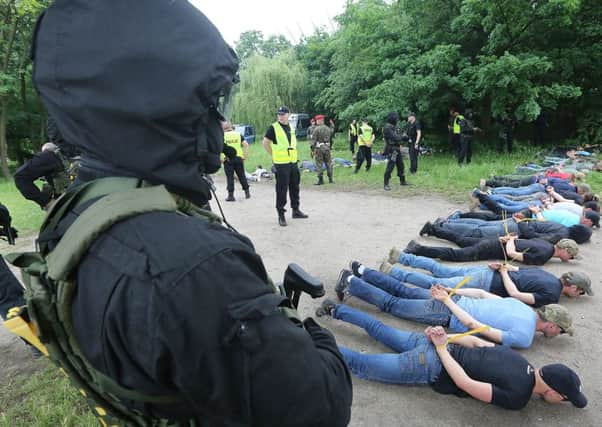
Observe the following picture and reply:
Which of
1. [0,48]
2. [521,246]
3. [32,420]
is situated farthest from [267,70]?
[32,420]

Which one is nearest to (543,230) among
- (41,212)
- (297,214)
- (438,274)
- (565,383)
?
(438,274)

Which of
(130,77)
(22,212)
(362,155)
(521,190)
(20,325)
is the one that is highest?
(130,77)

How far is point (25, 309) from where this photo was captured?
92 centimetres

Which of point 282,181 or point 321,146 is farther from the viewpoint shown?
point 321,146

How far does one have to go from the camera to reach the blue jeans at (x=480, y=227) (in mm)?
4738

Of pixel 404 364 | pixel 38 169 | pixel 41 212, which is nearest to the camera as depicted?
pixel 404 364

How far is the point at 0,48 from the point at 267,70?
1251cm

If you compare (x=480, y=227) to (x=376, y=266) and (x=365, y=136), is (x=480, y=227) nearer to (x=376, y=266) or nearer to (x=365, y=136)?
(x=376, y=266)

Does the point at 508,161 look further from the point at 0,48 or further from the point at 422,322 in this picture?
the point at 0,48

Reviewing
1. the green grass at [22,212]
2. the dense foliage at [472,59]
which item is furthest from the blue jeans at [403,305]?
the dense foliage at [472,59]

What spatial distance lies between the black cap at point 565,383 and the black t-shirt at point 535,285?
1.04m

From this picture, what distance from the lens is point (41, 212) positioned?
7.79m

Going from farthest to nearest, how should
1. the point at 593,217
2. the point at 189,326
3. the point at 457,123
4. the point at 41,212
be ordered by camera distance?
the point at 457,123, the point at 41,212, the point at 593,217, the point at 189,326

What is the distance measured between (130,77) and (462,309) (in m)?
2.91
